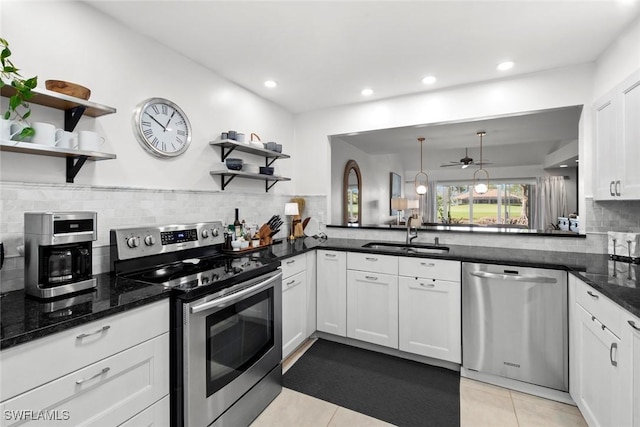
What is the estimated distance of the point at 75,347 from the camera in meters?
1.08

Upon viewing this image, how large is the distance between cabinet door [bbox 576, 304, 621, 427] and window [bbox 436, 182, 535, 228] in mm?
6563

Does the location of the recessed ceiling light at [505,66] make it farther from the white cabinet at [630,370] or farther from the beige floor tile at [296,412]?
the beige floor tile at [296,412]

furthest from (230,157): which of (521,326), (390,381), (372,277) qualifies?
(521,326)

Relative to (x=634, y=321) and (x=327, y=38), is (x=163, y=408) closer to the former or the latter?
(x=634, y=321)

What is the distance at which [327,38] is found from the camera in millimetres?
2080

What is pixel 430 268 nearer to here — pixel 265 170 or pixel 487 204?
pixel 265 170

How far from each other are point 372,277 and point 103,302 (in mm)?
1957

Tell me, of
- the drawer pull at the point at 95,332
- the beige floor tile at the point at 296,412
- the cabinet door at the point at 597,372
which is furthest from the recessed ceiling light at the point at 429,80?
the drawer pull at the point at 95,332

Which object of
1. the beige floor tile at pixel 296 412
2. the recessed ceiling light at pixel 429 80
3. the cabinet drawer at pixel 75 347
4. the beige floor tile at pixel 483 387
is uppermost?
the recessed ceiling light at pixel 429 80

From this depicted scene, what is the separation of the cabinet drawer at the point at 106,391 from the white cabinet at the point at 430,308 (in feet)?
5.95

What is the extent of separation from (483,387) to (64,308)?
8.51 feet

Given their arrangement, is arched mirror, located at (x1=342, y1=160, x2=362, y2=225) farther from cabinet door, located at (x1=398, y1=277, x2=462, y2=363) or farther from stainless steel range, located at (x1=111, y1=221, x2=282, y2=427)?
stainless steel range, located at (x1=111, y1=221, x2=282, y2=427)

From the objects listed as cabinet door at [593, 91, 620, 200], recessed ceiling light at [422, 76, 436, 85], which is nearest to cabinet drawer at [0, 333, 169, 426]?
recessed ceiling light at [422, 76, 436, 85]

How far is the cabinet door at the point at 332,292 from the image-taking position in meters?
2.77
